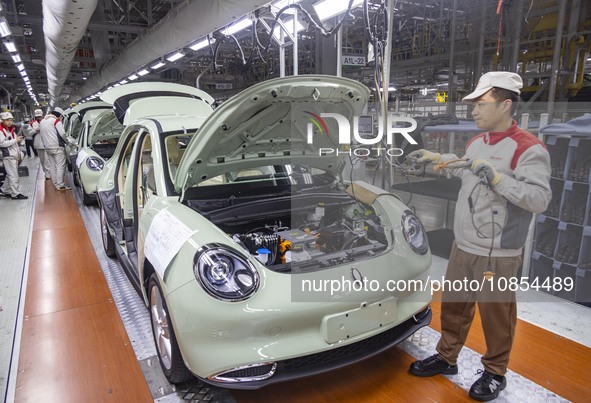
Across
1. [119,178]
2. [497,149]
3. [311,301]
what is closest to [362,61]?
[119,178]

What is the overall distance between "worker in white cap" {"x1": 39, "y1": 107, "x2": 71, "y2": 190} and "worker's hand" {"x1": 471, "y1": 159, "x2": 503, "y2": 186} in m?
7.84

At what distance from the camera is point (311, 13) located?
169 inches

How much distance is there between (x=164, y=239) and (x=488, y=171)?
159cm

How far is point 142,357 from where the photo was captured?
2.39 metres

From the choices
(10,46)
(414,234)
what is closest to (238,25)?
(414,234)

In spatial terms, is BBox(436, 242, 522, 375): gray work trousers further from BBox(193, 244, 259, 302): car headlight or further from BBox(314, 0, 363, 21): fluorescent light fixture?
BBox(314, 0, 363, 21): fluorescent light fixture

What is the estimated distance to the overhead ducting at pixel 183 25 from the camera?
4379mm

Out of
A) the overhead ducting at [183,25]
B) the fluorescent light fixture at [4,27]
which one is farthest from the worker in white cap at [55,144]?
the overhead ducting at [183,25]

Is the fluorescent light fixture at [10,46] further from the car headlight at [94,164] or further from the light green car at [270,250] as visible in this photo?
the light green car at [270,250]

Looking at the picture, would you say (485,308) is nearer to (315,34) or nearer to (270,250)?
(270,250)

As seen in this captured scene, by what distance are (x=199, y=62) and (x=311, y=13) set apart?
598 inches

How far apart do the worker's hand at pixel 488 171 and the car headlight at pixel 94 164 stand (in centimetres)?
570

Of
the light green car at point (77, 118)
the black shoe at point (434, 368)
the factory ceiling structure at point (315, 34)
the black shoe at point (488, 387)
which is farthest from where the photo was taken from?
the light green car at point (77, 118)

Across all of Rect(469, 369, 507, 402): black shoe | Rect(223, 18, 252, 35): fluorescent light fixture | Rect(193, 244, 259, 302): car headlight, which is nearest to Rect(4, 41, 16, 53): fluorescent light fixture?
Rect(223, 18, 252, 35): fluorescent light fixture
